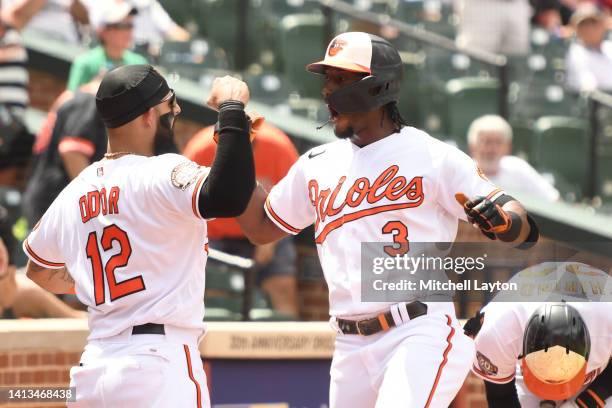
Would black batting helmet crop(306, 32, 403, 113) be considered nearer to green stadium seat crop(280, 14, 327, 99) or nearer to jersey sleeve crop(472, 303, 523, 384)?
jersey sleeve crop(472, 303, 523, 384)

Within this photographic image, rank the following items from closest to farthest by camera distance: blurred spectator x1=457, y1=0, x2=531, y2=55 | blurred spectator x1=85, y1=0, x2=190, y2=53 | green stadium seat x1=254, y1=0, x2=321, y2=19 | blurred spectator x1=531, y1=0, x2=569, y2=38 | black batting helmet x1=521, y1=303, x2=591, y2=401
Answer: black batting helmet x1=521, y1=303, x2=591, y2=401, blurred spectator x1=85, y1=0, x2=190, y2=53, blurred spectator x1=457, y1=0, x2=531, y2=55, green stadium seat x1=254, y1=0, x2=321, y2=19, blurred spectator x1=531, y1=0, x2=569, y2=38

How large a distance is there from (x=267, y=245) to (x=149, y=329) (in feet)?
11.1

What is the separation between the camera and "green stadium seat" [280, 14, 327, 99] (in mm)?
10406

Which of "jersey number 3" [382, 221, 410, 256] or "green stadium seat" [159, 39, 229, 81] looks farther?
"green stadium seat" [159, 39, 229, 81]

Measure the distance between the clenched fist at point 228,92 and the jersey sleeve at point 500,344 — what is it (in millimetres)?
1385

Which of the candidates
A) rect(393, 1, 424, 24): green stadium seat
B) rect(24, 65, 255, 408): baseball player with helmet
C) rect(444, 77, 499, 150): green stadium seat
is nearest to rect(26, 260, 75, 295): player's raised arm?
rect(24, 65, 255, 408): baseball player with helmet

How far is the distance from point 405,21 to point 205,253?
282 inches

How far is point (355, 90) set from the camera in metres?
5.08

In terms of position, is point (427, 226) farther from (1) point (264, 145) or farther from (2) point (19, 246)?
(2) point (19, 246)

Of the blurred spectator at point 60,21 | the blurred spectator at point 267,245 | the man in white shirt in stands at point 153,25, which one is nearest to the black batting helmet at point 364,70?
the blurred spectator at point 267,245

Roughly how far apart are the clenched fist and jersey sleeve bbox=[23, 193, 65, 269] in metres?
0.71

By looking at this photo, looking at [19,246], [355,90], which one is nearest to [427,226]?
[355,90]

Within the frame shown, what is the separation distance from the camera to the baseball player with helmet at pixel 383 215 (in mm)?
4836

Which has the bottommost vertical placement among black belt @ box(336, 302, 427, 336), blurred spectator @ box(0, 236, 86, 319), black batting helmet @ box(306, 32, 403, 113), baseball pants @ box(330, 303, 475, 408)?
baseball pants @ box(330, 303, 475, 408)
